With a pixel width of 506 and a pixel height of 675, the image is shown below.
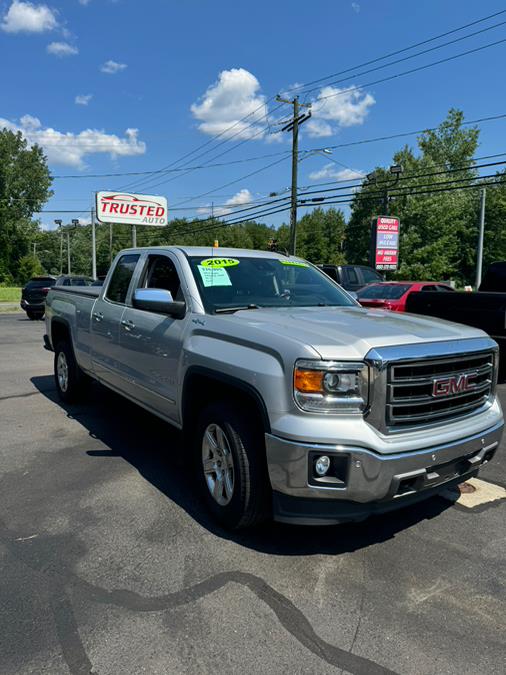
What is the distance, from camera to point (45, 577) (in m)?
2.86

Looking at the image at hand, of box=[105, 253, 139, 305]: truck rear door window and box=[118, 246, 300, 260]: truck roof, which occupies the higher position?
box=[118, 246, 300, 260]: truck roof

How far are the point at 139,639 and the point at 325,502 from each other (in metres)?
1.11

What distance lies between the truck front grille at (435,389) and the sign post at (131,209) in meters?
24.4

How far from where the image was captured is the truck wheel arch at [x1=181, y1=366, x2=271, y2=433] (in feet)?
9.58

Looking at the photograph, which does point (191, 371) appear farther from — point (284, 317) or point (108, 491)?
point (108, 491)

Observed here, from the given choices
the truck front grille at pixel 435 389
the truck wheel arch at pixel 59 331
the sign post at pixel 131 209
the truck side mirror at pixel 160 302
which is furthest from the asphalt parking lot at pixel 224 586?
the sign post at pixel 131 209

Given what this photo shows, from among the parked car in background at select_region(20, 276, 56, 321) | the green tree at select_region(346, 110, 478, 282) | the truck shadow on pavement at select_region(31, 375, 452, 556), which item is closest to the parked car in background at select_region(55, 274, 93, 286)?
the parked car in background at select_region(20, 276, 56, 321)

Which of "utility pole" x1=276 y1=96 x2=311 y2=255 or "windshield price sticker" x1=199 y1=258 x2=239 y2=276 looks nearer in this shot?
"windshield price sticker" x1=199 y1=258 x2=239 y2=276

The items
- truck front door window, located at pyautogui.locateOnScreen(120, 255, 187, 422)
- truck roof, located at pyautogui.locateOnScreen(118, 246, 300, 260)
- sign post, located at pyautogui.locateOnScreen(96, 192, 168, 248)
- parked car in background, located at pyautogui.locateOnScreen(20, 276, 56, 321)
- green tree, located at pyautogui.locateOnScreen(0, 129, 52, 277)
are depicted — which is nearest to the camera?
truck front door window, located at pyautogui.locateOnScreen(120, 255, 187, 422)

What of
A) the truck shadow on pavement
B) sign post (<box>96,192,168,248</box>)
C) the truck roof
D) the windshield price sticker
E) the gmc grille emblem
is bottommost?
the truck shadow on pavement

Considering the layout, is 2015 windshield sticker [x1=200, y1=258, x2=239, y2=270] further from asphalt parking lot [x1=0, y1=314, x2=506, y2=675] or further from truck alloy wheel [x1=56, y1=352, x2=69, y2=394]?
truck alloy wheel [x1=56, y1=352, x2=69, y2=394]

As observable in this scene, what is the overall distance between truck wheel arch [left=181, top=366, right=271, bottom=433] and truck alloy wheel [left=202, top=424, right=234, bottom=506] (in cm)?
24

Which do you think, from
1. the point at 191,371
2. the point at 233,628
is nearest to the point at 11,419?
the point at 191,371

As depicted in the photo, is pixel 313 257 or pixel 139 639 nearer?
pixel 139 639
